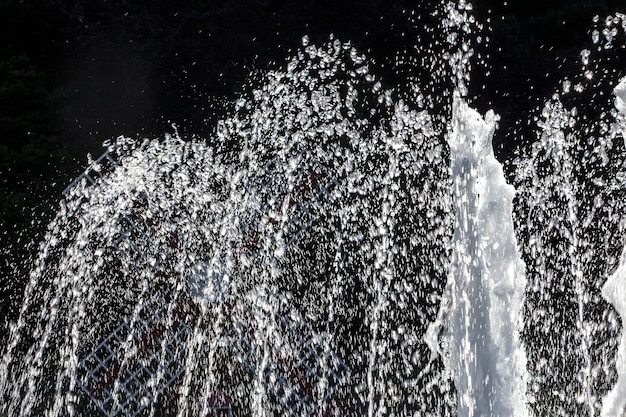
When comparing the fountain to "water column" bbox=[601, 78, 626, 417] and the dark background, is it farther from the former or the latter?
the dark background

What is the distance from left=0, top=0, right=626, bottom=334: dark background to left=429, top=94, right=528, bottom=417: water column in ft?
32.6

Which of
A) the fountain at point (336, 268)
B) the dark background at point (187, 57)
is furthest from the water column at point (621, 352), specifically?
the dark background at point (187, 57)

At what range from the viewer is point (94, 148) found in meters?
14.5

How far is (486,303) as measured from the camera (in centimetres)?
445

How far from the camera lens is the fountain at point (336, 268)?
5070 millimetres

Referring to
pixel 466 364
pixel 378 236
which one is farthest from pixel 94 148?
pixel 466 364

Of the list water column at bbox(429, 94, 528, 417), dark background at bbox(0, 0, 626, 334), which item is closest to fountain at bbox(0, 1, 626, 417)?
water column at bbox(429, 94, 528, 417)

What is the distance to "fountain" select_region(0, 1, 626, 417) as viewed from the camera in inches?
200

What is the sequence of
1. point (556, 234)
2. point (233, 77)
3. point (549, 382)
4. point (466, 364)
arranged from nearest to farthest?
point (466, 364)
point (549, 382)
point (556, 234)
point (233, 77)

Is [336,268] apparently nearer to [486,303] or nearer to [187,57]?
[187,57]

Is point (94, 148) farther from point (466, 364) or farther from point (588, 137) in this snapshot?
point (466, 364)

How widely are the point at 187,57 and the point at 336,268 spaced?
5458 mm

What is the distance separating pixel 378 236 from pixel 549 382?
3.88 meters

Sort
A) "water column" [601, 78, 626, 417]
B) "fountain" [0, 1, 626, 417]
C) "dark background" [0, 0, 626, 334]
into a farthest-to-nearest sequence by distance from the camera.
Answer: "dark background" [0, 0, 626, 334] < "fountain" [0, 1, 626, 417] < "water column" [601, 78, 626, 417]
